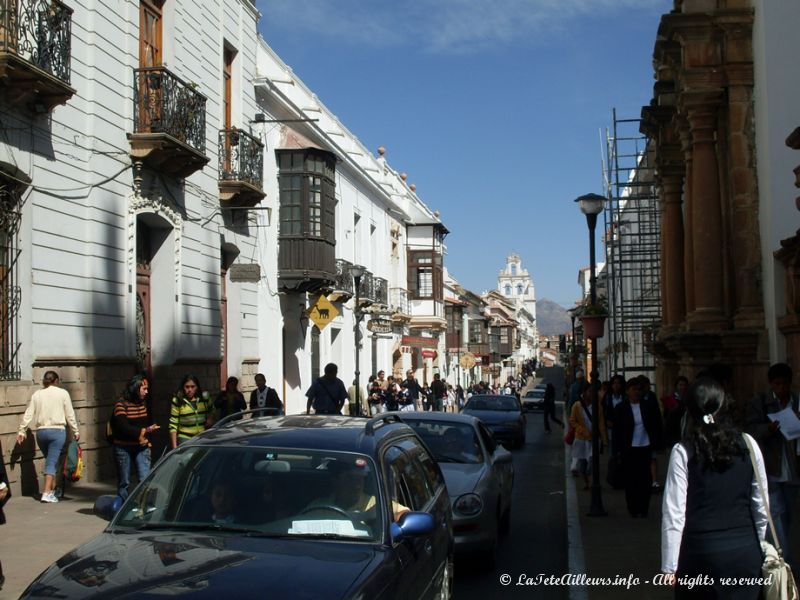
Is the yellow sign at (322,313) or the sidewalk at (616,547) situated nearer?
the sidewalk at (616,547)

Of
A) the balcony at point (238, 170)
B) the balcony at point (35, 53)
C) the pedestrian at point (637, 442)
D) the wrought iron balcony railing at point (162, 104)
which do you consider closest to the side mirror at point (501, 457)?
the pedestrian at point (637, 442)

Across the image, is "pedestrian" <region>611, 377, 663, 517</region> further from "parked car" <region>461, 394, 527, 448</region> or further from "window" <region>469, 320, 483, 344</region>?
"window" <region>469, 320, 483, 344</region>

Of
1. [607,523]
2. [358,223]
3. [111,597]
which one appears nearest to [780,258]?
[607,523]

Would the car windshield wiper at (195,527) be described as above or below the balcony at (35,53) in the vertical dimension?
below

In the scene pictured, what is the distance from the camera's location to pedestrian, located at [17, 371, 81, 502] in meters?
12.5

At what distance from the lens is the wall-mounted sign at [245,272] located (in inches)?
855

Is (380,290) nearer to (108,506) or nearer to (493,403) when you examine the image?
(493,403)

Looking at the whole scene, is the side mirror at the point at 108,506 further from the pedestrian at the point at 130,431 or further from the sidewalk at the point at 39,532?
the pedestrian at the point at 130,431

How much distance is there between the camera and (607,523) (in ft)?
39.0

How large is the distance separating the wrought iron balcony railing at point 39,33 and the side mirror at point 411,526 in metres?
9.13

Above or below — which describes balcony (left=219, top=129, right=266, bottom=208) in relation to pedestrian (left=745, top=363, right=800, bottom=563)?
above

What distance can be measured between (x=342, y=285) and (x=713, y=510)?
27.2 metres

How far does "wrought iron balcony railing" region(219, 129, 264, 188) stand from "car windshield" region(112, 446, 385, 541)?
15.4m

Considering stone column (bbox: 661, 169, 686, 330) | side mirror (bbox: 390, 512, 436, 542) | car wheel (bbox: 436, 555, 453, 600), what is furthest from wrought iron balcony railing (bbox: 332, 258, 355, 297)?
side mirror (bbox: 390, 512, 436, 542)
